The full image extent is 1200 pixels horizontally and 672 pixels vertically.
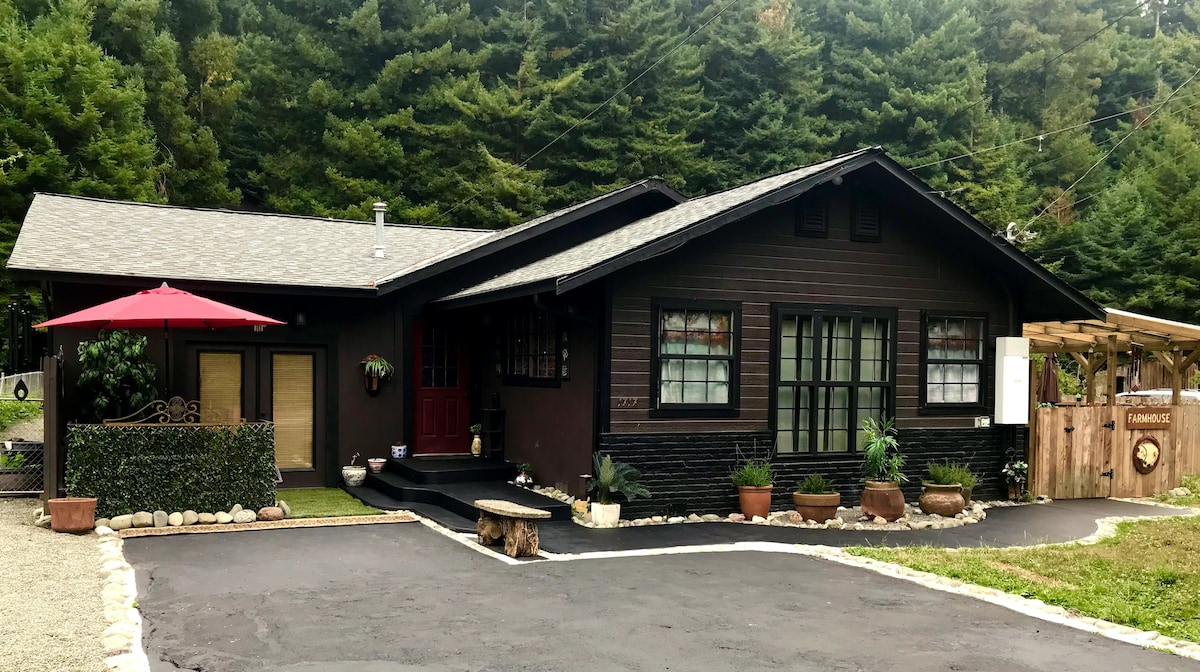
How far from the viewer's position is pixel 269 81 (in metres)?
29.0

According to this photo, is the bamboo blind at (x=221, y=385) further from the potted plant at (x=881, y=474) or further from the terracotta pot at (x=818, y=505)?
the potted plant at (x=881, y=474)

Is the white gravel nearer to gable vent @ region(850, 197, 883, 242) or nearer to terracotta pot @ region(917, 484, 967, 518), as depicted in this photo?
terracotta pot @ region(917, 484, 967, 518)

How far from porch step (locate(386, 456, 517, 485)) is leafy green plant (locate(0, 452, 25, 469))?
439 cm

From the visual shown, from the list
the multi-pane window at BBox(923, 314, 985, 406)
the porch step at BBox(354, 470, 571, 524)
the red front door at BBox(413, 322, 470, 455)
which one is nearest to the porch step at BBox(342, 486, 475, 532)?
the porch step at BBox(354, 470, 571, 524)

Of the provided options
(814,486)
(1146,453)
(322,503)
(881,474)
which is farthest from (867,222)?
(322,503)

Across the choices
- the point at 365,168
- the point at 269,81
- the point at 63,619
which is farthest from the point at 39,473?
the point at 269,81

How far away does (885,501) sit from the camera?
406 inches

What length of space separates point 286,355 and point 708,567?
6.80m

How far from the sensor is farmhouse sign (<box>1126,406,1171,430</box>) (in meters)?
12.7

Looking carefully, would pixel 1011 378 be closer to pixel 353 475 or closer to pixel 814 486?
pixel 814 486

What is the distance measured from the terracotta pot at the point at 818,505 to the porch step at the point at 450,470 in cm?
361

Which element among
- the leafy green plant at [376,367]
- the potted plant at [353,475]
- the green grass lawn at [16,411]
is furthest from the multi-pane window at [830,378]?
the green grass lawn at [16,411]

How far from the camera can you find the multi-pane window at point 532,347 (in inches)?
442

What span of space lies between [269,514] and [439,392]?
12.4 feet
